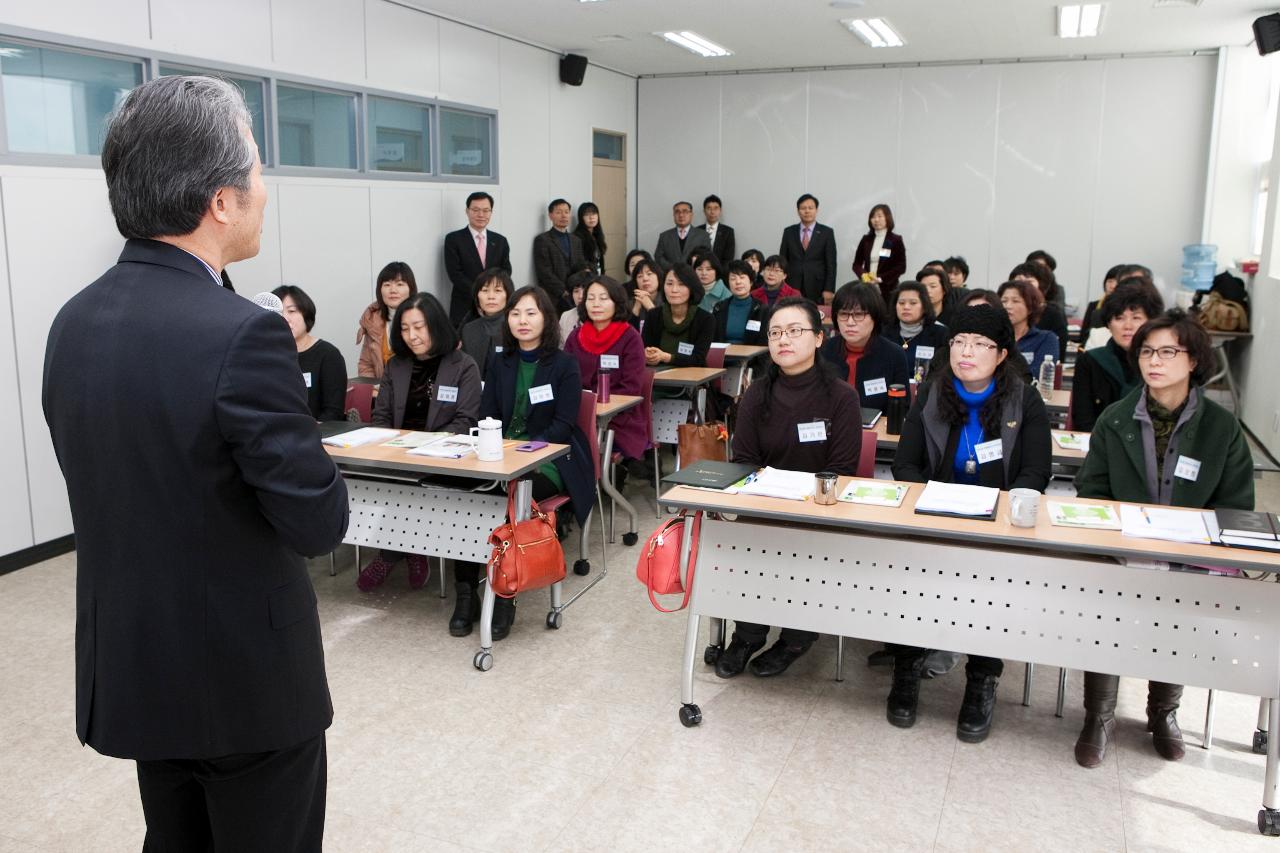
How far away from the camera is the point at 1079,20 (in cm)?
823

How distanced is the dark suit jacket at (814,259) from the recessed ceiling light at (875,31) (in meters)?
2.00

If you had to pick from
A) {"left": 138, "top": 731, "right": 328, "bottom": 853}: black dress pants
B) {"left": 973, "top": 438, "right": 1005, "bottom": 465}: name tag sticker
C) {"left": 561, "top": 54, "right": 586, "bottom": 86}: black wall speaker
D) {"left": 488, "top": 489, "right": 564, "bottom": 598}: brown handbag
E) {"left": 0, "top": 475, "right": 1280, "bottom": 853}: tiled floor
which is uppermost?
{"left": 561, "top": 54, "right": 586, "bottom": 86}: black wall speaker

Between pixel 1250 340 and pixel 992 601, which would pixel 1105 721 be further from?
pixel 1250 340

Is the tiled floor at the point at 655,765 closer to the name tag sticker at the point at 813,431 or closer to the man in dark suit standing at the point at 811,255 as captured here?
the name tag sticker at the point at 813,431

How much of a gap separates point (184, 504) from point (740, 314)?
6.30m

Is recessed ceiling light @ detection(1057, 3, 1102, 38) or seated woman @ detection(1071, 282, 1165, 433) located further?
recessed ceiling light @ detection(1057, 3, 1102, 38)

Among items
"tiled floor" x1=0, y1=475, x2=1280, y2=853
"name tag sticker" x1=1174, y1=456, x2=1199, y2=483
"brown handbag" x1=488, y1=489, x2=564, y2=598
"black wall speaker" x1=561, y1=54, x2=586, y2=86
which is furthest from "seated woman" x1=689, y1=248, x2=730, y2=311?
"name tag sticker" x1=1174, y1=456, x2=1199, y2=483

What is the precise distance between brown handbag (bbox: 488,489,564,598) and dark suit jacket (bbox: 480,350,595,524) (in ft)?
2.03

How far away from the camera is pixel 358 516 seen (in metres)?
4.04

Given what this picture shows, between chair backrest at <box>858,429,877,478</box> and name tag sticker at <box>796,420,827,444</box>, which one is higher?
name tag sticker at <box>796,420,827,444</box>

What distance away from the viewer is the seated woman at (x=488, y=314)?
5.63m

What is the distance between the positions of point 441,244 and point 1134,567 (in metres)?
6.58

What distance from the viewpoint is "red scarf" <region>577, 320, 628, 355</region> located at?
5391mm

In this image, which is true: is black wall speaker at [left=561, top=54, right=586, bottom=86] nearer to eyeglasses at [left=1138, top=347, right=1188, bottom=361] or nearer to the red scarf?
the red scarf
